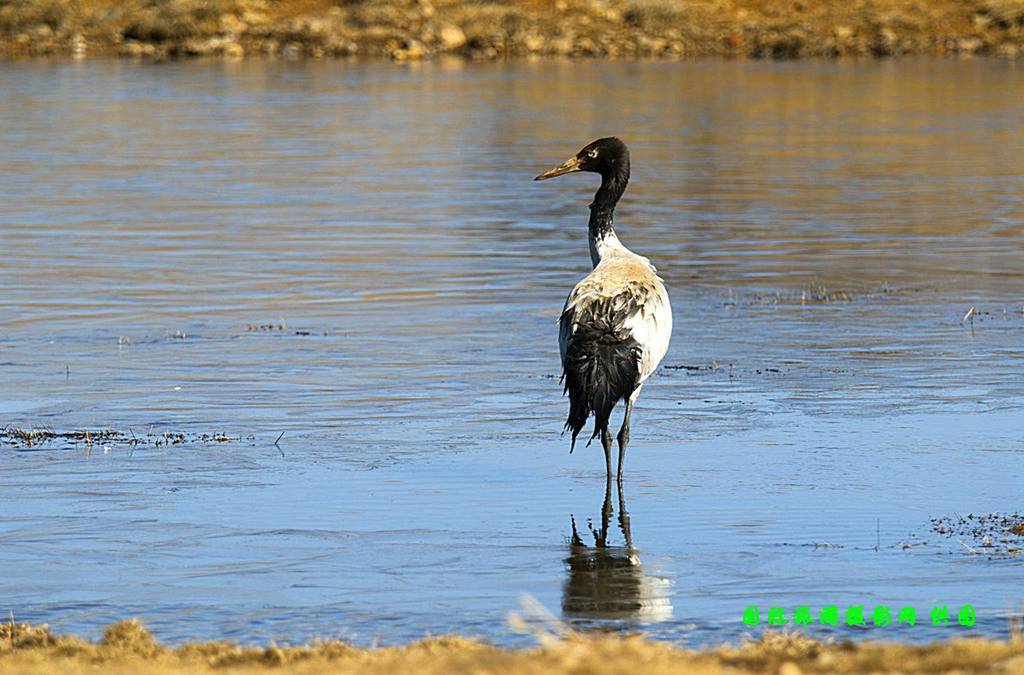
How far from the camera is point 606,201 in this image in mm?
10789

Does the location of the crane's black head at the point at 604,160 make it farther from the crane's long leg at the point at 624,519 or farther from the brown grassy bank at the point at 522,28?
the brown grassy bank at the point at 522,28

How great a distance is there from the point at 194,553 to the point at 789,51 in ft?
172

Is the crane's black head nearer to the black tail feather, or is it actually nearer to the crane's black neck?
the crane's black neck

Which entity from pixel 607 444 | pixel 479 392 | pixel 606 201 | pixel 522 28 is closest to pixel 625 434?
Result: pixel 607 444

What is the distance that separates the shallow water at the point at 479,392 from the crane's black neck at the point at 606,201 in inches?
46.7

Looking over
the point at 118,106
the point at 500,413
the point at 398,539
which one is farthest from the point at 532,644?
the point at 118,106

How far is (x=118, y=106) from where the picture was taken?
38.2 metres

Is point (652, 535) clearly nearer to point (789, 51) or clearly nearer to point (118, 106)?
point (118, 106)

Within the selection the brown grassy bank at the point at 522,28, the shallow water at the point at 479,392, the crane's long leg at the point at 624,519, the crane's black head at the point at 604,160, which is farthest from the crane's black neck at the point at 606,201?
the brown grassy bank at the point at 522,28

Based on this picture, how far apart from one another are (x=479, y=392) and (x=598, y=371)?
2.90 meters

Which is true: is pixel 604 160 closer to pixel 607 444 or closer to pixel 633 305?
pixel 633 305

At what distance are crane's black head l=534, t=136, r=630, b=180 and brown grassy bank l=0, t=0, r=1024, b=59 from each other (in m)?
48.4

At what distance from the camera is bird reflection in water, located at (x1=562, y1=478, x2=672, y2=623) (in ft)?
23.8

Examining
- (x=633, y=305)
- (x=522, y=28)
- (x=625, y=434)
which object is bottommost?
(x=625, y=434)
